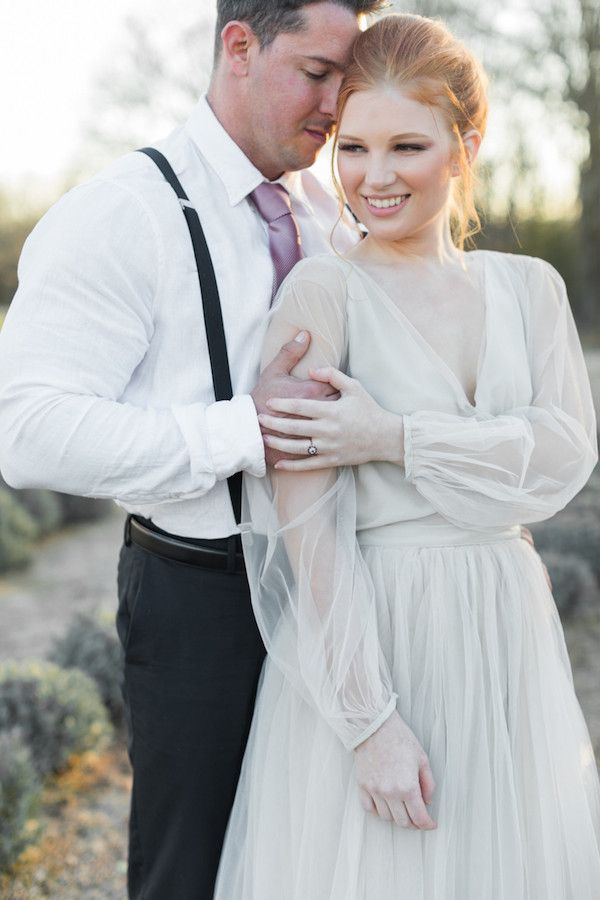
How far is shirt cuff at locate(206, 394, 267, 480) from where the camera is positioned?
1630 millimetres

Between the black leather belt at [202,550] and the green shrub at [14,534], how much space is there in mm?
4451

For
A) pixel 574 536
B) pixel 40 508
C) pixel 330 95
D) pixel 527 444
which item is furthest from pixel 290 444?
pixel 40 508

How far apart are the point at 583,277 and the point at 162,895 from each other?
532 inches

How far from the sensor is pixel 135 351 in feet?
5.60

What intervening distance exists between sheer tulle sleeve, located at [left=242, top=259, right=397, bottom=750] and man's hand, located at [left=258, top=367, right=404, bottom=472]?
47 mm

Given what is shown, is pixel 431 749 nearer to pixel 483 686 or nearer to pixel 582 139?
pixel 483 686

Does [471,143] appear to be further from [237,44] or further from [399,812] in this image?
[399,812]

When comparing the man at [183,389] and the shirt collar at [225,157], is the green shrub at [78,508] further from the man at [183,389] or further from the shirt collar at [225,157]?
the shirt collar at [225,157]

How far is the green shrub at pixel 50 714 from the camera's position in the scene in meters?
3.34

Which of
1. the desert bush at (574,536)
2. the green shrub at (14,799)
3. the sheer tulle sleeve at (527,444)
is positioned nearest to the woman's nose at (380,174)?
the sheer tulle sleeve at (527,444)

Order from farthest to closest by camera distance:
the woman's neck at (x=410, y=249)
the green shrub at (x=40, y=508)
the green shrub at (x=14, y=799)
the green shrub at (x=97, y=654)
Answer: the green shrub at (x=40, y=508) < the green shrub at (x=97, y=654) < the green shrub at (x=14, y=799) < the woman's neck at (x=410, y=249)

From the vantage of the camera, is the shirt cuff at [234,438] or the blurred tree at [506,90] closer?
the shirt cuff at [234,438]

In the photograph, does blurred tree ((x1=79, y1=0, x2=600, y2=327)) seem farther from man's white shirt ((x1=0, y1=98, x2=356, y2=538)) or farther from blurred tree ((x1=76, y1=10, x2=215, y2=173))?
Answer: man's white shirt ((x1=0, y1=98, x2=356, y2=538))

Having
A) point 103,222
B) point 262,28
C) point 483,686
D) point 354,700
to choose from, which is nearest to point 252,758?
point 354,700
